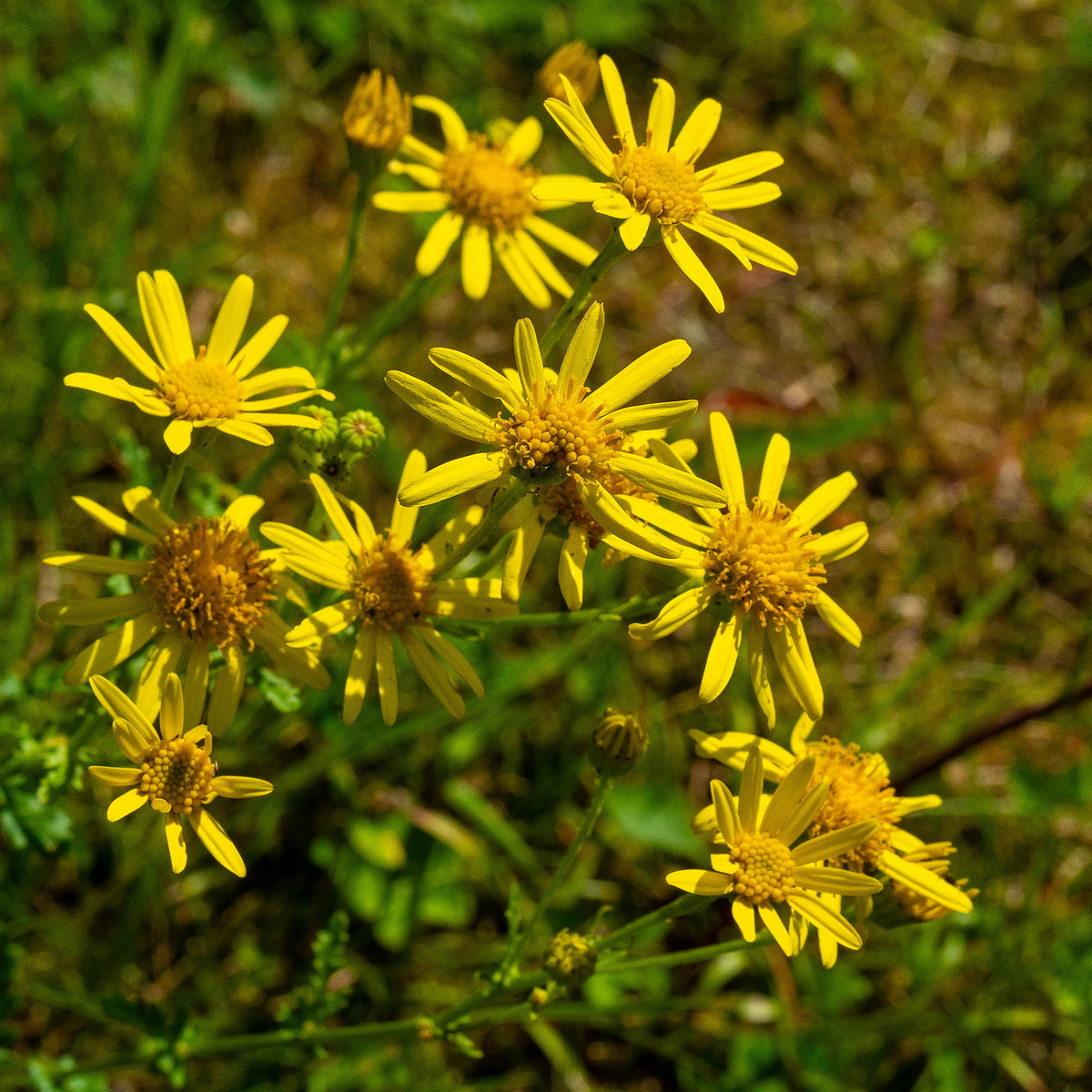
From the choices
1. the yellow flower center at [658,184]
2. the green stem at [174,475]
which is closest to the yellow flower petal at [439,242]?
the yellow flower center at [658,184]

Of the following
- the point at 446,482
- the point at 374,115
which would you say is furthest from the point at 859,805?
the point at 374,115

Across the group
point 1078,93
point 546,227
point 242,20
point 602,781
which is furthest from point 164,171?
point 1078,93

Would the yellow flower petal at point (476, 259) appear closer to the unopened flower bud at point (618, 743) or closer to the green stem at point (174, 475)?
the green stem at point (174, 475)

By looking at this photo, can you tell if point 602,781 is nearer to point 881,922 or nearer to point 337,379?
point 881,922

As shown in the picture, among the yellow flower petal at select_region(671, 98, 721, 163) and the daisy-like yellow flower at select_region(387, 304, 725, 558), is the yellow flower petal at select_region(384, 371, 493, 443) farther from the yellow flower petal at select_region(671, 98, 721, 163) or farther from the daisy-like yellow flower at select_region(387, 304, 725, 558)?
the yellow flower petal at select_region(671, 98, 721, 163)

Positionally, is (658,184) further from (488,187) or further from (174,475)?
(174,475)
